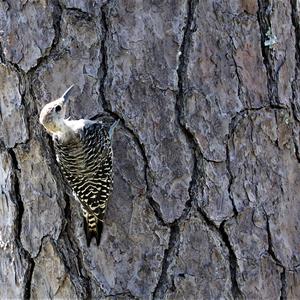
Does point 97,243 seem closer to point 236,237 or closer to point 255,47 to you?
point 236,237

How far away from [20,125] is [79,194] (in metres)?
0.35

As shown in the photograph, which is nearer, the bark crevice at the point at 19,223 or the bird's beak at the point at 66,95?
the bird's beak at the point at 66,95

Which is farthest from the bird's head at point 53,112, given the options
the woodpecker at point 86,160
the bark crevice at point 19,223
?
the bark crevice at point 19,223

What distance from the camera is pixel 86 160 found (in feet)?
11.3

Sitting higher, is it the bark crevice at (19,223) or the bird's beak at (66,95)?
the bird's beak at (66,95)

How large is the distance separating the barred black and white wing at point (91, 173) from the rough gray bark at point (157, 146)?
0.04 metres

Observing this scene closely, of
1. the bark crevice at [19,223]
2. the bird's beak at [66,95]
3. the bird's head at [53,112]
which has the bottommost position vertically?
the bark crevice at [19,223]

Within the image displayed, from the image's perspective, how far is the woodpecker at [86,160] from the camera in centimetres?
314

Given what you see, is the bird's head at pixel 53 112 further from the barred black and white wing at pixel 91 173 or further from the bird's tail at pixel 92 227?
the bird's tail at pixel 92 227

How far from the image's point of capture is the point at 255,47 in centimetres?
323

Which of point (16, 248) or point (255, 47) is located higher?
point (255, 47)

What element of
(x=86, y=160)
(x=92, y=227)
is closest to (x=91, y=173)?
(x=86, y=160)

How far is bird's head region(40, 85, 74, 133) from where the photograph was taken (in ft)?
10.3

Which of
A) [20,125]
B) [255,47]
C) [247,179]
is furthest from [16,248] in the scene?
[255,47]
